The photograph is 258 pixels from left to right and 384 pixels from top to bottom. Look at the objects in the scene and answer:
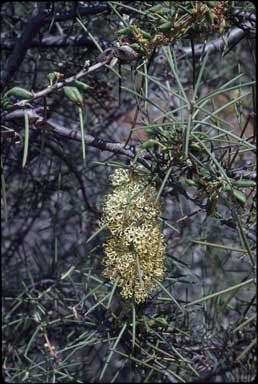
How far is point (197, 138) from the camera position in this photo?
0.82 metres

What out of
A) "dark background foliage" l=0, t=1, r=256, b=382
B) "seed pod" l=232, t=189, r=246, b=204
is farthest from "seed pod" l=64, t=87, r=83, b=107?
"seed pod" l=232, t=189, r=246, b=204

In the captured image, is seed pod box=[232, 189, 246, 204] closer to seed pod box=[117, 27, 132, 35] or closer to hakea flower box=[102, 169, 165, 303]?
hakea flower box=[102, 169, 165, 303]

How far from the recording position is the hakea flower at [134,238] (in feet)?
2.77

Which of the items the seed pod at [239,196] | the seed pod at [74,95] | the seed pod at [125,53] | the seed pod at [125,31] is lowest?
the seed pod at [239,196]

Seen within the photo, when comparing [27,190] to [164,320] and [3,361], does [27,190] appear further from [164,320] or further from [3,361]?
[164,320]

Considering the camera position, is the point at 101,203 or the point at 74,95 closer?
the point at 74,95

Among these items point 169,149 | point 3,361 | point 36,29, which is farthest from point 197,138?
point 3,361

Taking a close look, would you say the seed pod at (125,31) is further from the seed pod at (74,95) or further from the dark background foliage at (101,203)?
the seed pod at (74,95)

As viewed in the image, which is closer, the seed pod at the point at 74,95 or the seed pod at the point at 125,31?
the seed pod at the point at 74,95

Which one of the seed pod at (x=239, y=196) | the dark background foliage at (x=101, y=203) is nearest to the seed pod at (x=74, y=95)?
the dark background foliage at (x=101, y=203)

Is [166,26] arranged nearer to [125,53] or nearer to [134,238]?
[125,53]

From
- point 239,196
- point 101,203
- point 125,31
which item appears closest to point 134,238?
point 239,196

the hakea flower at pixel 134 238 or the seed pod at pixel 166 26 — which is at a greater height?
the seed pod at pixel 166 26

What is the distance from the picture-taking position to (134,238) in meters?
0.84
